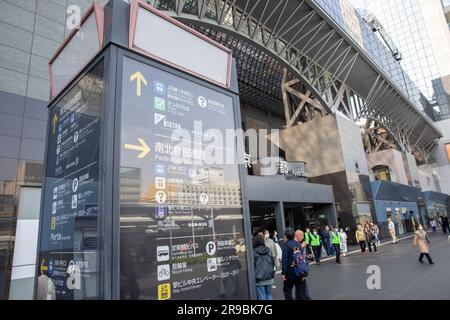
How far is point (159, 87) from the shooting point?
3.19 meters

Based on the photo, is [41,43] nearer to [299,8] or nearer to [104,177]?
[104,177]

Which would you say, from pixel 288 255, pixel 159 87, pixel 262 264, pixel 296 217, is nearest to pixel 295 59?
pixel 296 217

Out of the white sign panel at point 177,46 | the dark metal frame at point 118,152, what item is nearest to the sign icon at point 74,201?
the dark metal frame at point 118,152

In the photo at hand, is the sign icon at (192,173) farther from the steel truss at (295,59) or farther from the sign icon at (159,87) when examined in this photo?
the steel truss at (295,59)

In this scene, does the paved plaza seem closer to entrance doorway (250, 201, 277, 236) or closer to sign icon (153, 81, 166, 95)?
sign icon (153, 81, 166, 95)

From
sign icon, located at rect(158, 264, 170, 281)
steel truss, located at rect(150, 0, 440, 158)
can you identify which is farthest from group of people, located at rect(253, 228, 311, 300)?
steel truss, located at rect(150, 0, 440, 158)

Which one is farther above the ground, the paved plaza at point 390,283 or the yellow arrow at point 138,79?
the yellow arrow at point 138,79

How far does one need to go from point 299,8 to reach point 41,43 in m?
18.6

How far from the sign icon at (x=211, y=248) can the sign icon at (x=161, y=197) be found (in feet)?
2.19

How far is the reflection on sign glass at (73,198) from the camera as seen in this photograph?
263 cm

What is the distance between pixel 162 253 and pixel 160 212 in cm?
35

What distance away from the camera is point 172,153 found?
3068 mm

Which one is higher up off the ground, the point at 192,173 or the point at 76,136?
the point at 76,136

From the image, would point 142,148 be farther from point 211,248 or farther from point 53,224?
point 53,224
